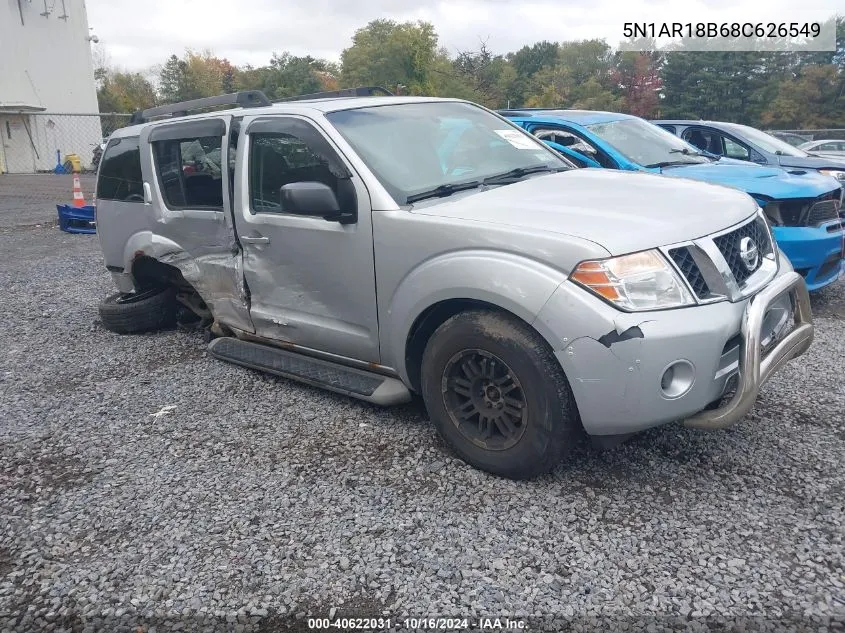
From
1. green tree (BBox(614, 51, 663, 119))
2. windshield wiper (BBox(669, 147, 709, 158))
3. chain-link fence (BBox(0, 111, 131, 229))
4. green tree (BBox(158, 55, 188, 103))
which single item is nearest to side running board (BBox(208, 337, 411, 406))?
windshield wiper (BBox(669, 147, 709, 158))

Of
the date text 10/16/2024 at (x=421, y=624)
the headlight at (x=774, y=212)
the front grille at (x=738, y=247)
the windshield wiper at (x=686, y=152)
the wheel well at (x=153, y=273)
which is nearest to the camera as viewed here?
the date text 10/16/2024 at (x=421, y=624)

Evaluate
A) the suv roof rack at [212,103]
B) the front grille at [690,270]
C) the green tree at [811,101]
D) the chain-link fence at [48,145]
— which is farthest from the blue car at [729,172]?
the green tree at [811,101]

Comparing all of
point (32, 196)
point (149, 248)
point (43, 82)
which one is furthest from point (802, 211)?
point (43, 82)

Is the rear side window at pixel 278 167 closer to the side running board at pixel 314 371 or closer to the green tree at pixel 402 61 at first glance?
the side running board at pixel 314 371

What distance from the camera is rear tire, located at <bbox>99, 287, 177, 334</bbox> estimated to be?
5828mm

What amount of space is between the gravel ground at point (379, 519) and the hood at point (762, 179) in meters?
1.89

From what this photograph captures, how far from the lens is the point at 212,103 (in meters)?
4.80

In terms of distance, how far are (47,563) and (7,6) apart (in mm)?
35618

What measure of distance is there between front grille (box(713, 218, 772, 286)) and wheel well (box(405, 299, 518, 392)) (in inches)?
42.3

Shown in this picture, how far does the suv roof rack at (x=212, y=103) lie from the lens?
4.58 meters

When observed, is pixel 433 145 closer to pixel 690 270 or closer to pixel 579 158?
pixel 690 270

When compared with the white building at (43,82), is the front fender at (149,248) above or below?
below

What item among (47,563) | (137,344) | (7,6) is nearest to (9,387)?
(137,344)

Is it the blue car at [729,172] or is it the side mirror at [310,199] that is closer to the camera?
the side mirror at [310,199]
